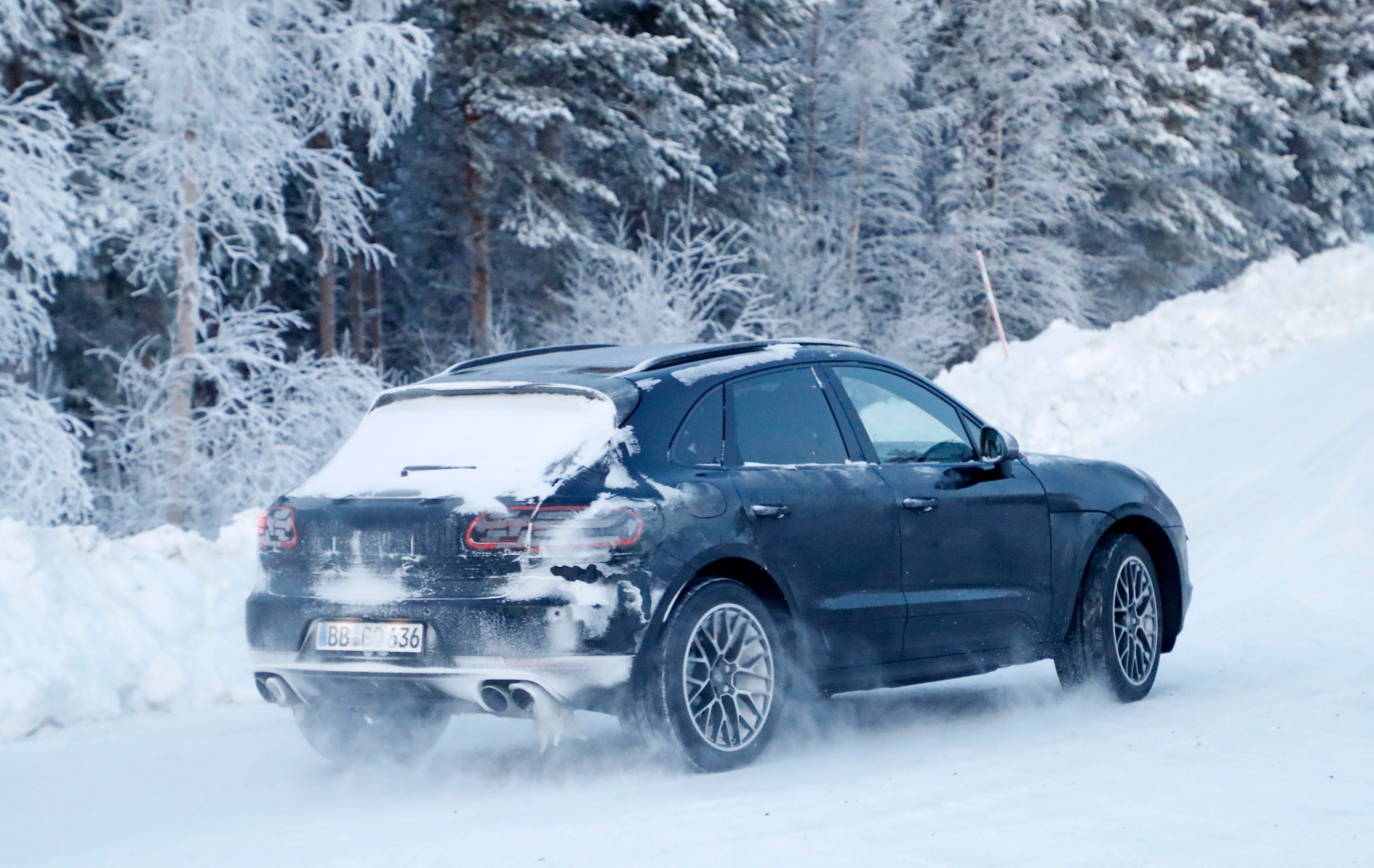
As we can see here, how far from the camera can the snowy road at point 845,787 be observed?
15.5 ft

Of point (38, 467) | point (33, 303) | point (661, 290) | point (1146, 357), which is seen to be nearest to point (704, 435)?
point (38, 467)

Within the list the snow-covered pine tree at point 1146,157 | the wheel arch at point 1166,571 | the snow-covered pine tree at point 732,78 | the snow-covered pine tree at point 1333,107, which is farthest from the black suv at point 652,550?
the snow-covered pine tree at point 1333,107

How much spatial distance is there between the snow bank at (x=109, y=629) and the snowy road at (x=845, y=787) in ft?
0.60

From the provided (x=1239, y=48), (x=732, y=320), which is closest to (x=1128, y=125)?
(x=1239, y=48)

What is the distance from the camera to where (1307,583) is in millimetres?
10539

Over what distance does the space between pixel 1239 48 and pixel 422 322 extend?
20070 millimetres

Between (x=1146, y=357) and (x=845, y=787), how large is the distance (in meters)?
16.0

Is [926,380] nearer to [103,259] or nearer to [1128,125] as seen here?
[103,259]

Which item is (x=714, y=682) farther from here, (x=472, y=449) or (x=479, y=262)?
(x=479, y=262)

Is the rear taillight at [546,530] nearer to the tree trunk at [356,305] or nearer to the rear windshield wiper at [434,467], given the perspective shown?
the rear windshield wiper at [434,467]

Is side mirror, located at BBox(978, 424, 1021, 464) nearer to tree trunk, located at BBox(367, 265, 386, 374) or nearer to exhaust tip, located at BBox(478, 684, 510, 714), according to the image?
exhaust tip, located at BBox(478, 684, 510, 714)

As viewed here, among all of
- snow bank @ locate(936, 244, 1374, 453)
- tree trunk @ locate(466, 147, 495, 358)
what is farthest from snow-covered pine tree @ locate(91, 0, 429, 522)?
snow bank @ locate(936, 244, 1374, 453)

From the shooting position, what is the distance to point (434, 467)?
580 cm

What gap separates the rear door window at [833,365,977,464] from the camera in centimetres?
671
